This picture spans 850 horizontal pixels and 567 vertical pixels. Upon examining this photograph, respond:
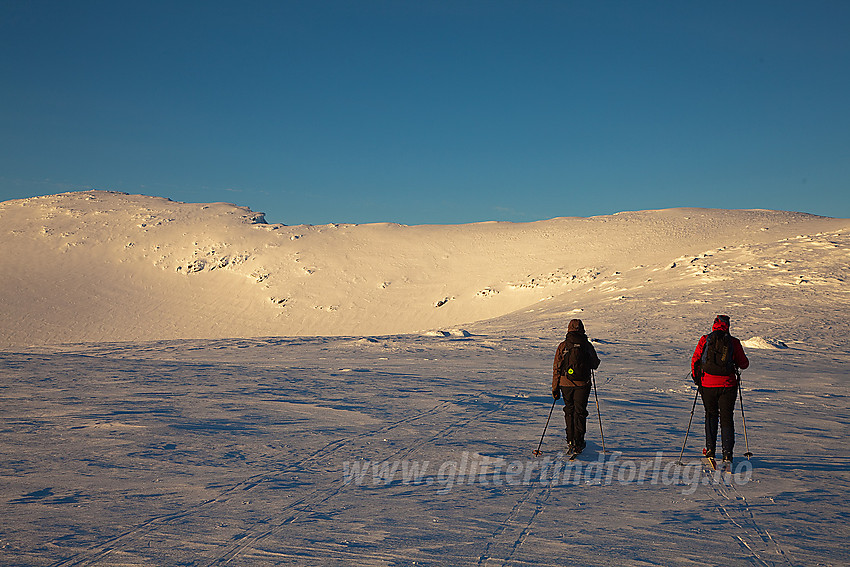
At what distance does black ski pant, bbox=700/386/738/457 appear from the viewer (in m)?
7.79

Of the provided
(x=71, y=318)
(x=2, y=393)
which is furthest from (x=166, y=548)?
(x=71, y=318)

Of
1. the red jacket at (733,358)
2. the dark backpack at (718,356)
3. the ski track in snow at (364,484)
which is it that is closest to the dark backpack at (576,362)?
the ski track in snow at (364,484)

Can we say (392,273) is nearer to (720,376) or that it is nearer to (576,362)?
(576,362)

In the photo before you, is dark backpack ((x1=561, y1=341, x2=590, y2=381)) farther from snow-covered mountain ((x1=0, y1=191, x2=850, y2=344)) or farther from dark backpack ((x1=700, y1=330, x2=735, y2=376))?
snow-covered mountain ((x1=0, y1=191, x2=850, y2=344))

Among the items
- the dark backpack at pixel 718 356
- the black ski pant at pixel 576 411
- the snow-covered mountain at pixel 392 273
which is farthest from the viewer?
the snow-covered mountain at pixel 392 273

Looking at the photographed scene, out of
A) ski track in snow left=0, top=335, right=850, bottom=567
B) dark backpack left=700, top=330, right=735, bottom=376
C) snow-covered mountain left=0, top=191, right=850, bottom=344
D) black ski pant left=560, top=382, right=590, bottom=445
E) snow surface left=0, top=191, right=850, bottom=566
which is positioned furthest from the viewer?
snow-covered mountain left=0, top=191, right=850, bottom=344

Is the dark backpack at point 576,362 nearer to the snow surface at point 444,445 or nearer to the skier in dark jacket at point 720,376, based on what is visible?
the snow surface at point 444,445

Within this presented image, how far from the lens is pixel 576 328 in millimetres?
8391

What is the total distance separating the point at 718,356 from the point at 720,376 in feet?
0.91

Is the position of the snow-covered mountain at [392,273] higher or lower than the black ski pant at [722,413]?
higher

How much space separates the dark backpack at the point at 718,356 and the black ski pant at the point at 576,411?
1521 mm

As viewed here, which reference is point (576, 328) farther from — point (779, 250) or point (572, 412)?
point (779, 250)

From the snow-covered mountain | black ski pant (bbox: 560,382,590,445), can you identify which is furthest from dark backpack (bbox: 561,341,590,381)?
the snow-covered mountain

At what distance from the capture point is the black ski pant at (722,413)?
7785 mm
